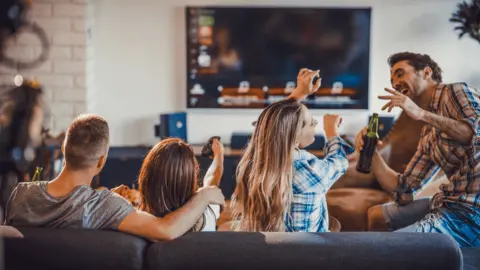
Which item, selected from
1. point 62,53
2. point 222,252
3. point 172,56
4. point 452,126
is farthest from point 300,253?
point 172,56

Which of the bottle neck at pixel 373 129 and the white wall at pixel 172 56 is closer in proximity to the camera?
the bottle neck at pixel 373 129

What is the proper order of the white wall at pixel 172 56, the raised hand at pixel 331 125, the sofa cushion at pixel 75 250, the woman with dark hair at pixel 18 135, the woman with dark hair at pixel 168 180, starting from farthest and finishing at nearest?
the white wall at pixel 172 56
the woman with dark hair at pixel 18 135
the raised hand at pixel 331 125
the woman with dark hair at pixel 168 180
the sofa cushion at pixel 75 250

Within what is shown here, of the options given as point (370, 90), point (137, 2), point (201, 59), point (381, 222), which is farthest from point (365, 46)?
point (381, 222)

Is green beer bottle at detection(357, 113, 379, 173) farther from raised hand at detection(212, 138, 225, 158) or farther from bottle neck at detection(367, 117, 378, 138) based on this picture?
raised hand at detection(212, 138, 225, 158)

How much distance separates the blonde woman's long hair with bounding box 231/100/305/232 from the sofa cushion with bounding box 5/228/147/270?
58 cm

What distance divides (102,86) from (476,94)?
4061mm

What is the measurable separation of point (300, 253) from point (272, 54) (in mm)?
4354

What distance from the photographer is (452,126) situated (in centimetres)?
274

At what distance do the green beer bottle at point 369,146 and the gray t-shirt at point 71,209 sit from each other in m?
1.20

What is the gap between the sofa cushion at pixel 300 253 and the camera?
2027 millimetres

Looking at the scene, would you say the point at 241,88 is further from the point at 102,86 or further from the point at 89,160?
the point at 89,160

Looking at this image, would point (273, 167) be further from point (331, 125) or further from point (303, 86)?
point (303, 86)

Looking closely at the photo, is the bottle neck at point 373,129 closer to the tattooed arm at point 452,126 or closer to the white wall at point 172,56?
the tattooed arm at point 452,126

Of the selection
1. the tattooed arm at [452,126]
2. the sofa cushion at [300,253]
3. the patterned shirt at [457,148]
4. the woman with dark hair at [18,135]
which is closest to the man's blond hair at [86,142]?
the sofa cushion at [300,253]
